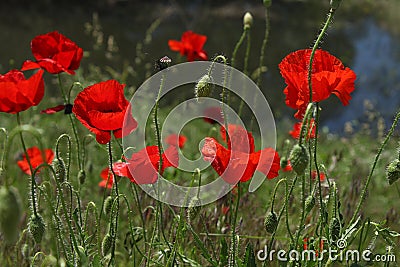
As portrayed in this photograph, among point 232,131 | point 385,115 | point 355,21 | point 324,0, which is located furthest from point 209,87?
point 355,21

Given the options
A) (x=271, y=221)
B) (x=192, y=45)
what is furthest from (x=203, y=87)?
(x=192, y=45)

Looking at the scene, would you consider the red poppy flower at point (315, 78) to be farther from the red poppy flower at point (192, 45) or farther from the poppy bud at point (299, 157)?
the red poppy flower at point (192, 45)

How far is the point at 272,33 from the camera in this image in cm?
1332

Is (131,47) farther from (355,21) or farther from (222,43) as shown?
(355,21)

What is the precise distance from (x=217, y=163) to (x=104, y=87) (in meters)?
0.36

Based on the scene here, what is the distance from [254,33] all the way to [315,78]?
11739 millimetres

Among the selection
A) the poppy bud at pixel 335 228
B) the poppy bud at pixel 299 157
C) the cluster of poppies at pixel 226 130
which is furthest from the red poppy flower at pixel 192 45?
the poppy bud at pixel 299 157

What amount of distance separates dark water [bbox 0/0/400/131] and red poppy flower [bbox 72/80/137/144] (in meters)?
6.26

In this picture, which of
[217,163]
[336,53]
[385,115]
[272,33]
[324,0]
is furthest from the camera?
[272,33]

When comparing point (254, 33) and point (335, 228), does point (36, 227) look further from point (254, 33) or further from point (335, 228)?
point (254, 33)

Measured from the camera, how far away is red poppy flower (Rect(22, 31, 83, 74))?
1.84 metres

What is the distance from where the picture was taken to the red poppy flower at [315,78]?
1.43 metres

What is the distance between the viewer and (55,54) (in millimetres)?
1885

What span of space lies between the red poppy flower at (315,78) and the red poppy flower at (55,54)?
2.40 feet
